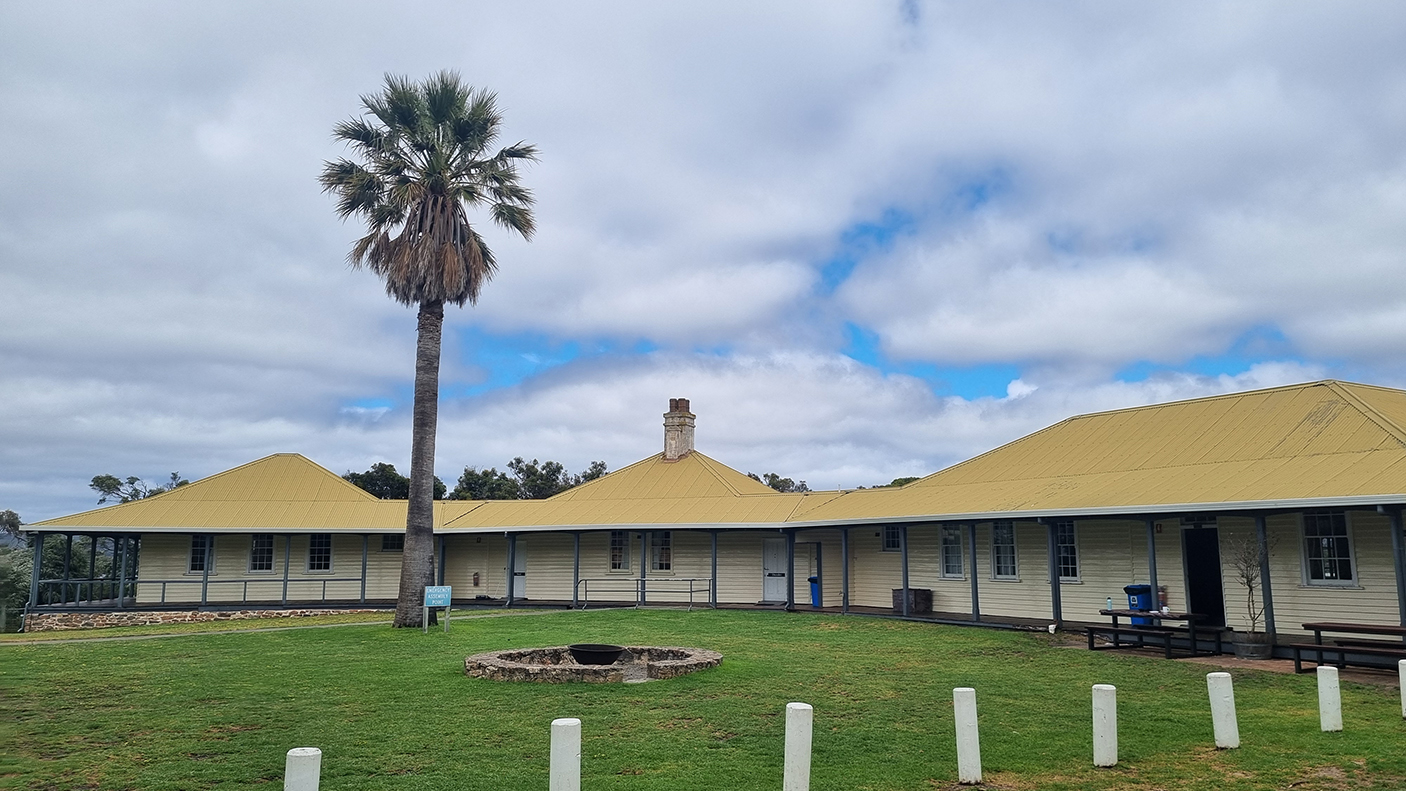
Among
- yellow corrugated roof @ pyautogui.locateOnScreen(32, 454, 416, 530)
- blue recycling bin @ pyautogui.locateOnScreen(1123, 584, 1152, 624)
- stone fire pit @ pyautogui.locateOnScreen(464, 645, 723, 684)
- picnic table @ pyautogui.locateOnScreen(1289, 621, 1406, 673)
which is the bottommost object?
stone fire pit @ pyautogui.locateOnScreen(464, 645, 723, 684)

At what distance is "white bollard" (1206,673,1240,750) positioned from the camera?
8.75 m

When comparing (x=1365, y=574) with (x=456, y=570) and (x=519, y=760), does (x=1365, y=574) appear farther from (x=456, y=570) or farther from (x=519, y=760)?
(x=456, y=570)

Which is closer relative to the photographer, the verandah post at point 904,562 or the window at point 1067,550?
the window at point 1067,550

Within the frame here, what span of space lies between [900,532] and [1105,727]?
15.0 m

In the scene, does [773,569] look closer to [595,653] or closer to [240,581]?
[595,653]

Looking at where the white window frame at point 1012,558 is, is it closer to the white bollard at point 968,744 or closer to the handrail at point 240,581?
the white bollard at point 968,744

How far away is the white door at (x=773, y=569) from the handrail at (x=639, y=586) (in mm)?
1564

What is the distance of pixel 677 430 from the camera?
3272cm

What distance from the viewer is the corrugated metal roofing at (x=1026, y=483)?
1695cm

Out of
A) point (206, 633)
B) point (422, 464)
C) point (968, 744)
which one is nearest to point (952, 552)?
point (422, 464)

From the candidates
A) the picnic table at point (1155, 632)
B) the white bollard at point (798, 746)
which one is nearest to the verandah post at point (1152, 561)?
the picnic table at point (1155, 632)

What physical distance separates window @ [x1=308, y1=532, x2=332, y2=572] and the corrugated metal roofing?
34.5 inches

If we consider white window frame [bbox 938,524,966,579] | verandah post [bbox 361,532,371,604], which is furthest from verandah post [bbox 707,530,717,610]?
verandah post [bbox 361,532,371,604]

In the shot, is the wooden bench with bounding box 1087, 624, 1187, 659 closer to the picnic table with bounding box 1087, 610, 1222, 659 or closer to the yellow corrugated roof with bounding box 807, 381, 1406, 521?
the picnic table with bounding box 1087, 610, 1222, 659
